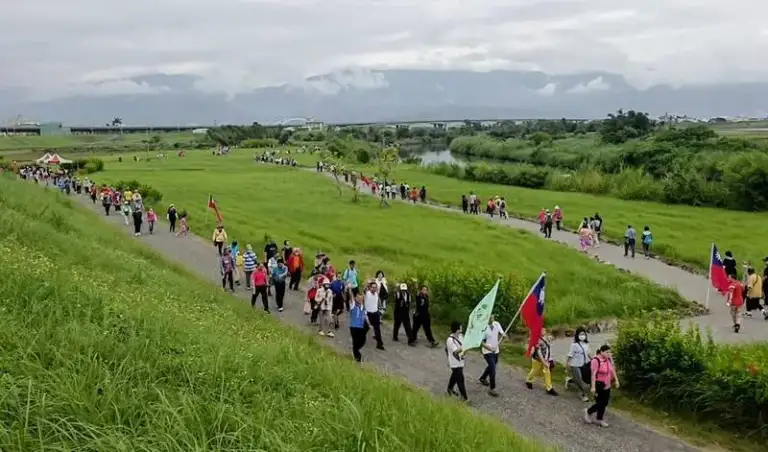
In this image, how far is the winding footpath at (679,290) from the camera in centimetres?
1764

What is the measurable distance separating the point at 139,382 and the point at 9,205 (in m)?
16.3

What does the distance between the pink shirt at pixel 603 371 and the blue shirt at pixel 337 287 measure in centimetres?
735

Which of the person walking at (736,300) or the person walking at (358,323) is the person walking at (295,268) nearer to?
the person walking at (358,323)

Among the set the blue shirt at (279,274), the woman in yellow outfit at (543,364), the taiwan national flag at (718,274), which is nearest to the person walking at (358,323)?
the woman in yellow outfit at (543,364)

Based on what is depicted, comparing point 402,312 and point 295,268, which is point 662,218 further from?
point 402,312

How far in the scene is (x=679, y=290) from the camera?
23.4m

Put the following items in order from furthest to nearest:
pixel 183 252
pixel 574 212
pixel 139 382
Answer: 1. pixel 574 212
2. pixel 183 252
3. pixel 139 382

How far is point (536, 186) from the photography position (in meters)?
61.9

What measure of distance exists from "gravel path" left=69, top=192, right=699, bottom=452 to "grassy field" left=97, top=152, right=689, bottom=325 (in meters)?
4.87

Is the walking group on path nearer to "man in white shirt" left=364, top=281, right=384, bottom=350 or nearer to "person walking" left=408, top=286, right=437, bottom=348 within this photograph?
"man in white shirt" left=364, top=281, right=384, bottom=350

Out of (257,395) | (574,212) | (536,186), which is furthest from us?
(536,186)

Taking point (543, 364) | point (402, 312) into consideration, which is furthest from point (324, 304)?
point (543, 364)

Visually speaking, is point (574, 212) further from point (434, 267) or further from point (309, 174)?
point (309, 174)

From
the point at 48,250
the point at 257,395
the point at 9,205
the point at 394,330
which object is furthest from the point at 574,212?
the point at 257,395
